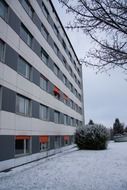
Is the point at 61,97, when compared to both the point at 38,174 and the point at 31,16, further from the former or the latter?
the point at 38,174

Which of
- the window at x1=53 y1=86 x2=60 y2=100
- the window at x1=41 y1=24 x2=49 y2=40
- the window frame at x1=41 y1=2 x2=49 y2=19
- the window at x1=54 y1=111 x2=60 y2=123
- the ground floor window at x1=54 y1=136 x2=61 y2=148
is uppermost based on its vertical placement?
the window frame at x1=41 y1=2 x2=49 y2=19

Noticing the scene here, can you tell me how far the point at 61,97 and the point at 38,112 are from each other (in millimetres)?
9420

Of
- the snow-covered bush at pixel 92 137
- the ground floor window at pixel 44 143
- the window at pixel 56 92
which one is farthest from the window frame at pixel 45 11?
the snow-covered bush at pixel 92 137

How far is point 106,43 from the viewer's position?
20.6 feet

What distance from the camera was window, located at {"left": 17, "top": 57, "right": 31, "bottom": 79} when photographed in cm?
1534

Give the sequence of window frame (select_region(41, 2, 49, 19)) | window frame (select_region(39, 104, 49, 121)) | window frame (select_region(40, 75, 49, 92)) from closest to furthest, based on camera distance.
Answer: window frame (select_region(39, 104, 49, 121))
window frame (select_region(40, 75, 49, 92))
window frame (select_region(41, 2, 49, 19))

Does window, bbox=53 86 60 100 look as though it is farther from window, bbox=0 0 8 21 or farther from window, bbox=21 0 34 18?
window, bbox=0 0 8 21

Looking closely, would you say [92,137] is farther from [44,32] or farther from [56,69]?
[44,32]

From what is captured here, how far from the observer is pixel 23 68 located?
52.2 ft

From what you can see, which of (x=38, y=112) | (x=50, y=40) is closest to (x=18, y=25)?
(x=38, y=112)

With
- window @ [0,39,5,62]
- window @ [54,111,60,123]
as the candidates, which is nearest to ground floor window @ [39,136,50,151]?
window @ [54,111,60,123]

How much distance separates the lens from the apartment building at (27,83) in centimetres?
1292

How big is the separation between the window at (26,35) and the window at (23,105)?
4315 millimetres

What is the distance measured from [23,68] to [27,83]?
1.09 m
